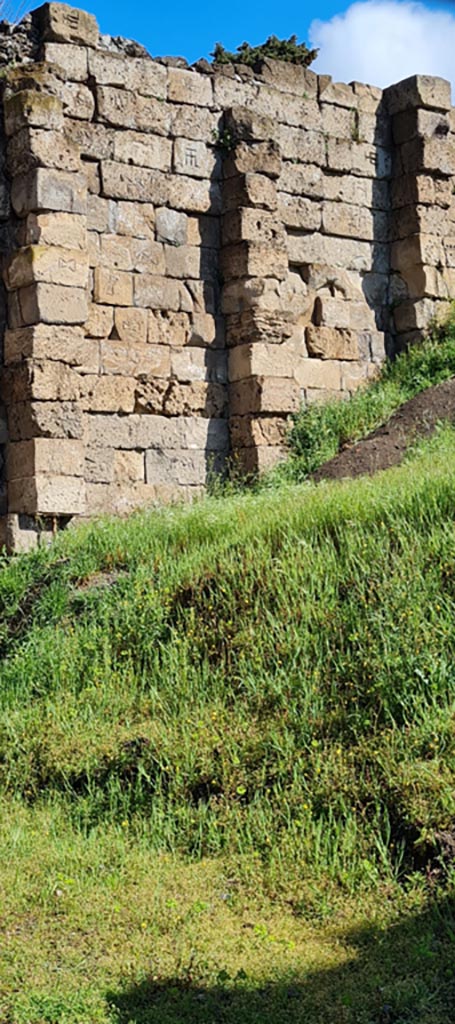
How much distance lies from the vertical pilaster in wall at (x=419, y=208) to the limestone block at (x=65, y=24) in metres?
4.48

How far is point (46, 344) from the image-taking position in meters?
12.7

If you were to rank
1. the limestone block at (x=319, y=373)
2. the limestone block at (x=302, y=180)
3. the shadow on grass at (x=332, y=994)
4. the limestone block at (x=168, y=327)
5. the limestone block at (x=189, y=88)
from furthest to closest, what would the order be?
the limestone block at (x=302, y=180) → the limestone block at (x=319, y=373) → the limestone block at (x=189, y=88) → the limestone block at (x=168, y=327) → the shadow on grass at (x=332, y=994)

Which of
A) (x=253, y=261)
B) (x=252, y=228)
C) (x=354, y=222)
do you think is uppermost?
(x=354, y=222)

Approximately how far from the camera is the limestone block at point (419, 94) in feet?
53.3

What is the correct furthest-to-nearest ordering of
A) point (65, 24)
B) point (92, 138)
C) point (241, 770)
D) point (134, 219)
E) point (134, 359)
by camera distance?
point (134, 219) < point (134, 359) < point (92, 138) < point (65, 24) < point (241, 770)

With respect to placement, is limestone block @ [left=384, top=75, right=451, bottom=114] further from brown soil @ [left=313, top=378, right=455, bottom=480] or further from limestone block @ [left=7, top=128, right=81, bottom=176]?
limestone block @ [left=7, top=128, right=81, bottom=176]

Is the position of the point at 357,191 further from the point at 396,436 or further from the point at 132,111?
the point at 396,436

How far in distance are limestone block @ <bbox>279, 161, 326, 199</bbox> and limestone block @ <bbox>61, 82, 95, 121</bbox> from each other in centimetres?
256

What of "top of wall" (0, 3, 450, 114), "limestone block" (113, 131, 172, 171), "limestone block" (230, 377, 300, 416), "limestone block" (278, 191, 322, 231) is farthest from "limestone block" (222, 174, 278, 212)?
"limestone block" (230, 377, 300, 416)

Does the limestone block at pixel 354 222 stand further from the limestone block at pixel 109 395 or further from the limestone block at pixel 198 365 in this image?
the limestone block at pixel 109 395

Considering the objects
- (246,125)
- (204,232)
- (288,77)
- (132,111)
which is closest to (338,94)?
(288,77)

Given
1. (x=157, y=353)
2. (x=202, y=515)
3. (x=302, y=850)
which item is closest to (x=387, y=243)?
(x=157, y=353)

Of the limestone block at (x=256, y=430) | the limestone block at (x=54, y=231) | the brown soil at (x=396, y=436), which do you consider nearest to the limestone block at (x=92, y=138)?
the limestone block at (x=54, y=231)

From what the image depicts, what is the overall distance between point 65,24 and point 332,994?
36.5 feet
